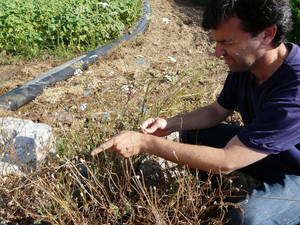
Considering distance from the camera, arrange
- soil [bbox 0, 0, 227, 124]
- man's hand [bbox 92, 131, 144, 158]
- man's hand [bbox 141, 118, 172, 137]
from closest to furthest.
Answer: man's hand [bbox 92, 131, 144, 158] < man's hand [bbox 141, 118, 172, 137] < soil [bbox 0, 0, 227, 124]

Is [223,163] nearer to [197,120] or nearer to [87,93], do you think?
[197,120]

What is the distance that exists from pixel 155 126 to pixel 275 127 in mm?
799

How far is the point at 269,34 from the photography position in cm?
168

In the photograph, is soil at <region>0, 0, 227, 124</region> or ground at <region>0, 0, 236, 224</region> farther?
soil at <region>0, 0, 227, 124</region>

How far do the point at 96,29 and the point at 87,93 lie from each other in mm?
1475

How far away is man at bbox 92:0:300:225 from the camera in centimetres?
157

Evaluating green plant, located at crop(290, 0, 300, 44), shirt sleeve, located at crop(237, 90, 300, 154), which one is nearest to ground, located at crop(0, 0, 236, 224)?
shirt sleeve, located at crop(237, 90, 300, 154)

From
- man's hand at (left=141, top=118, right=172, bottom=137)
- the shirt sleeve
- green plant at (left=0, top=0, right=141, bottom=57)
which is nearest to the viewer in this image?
the shirt sleeve

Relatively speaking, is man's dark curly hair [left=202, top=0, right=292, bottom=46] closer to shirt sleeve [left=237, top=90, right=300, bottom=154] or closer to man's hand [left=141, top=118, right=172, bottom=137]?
shirt sleeve [left=237, top=90, right=300, bottom=154]

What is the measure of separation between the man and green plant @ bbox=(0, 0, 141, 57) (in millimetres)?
3032

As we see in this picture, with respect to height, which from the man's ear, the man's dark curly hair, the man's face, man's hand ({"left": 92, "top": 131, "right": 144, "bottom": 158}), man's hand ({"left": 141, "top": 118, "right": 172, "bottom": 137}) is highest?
the man's dark curly hair

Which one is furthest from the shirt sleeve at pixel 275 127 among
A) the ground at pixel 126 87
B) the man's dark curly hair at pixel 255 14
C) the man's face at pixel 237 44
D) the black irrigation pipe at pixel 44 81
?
the black irrigation pipe at pixel 44 81

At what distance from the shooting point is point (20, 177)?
73.5 inches

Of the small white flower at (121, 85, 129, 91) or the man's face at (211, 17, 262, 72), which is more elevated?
the man's face at (211, 17, 262, 72)
